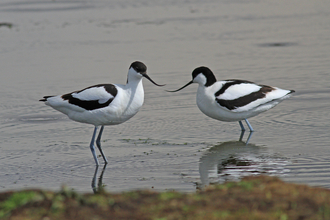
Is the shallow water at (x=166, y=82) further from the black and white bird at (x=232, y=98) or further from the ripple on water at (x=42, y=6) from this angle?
the black and white bird at (x=232, y=98)

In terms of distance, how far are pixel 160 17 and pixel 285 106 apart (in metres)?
10.6

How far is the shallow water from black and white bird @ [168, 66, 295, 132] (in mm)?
361

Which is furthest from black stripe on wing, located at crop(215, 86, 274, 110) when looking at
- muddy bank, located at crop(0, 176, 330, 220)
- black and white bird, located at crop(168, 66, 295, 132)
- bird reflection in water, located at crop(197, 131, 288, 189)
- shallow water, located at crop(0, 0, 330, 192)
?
muddy bank, located at crop(0, 176, 330, 220)

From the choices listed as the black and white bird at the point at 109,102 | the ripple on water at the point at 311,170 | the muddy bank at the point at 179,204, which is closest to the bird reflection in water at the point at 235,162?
the ripple on water at the point at 311,170

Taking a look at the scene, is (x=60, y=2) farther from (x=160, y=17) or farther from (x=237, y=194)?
(x=237, y=194)

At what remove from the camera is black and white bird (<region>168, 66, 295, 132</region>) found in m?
8.34

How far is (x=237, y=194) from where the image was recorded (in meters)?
4.33

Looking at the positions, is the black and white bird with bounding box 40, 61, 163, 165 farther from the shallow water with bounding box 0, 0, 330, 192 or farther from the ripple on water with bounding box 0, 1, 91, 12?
the ripple on water with bounding box 0, 1, 91, 12

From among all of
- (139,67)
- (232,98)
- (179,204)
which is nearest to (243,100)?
(232,98)

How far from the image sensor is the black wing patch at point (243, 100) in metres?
Result: 8.27

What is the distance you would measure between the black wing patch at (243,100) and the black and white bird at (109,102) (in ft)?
5.04

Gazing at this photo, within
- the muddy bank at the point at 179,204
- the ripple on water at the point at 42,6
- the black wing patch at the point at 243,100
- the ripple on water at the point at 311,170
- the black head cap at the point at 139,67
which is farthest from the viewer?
the ripple on water at the point at 42,6

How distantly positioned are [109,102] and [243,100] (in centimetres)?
236

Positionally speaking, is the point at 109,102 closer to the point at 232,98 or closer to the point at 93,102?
the point at 93,102
